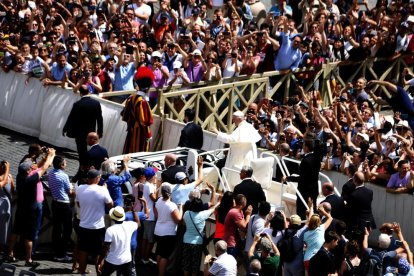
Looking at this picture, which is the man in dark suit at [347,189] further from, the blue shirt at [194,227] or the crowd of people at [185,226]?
the blue shirt at [194,227]

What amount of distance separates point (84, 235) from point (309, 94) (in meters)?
8.60

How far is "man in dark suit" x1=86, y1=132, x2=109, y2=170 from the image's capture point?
2366cm

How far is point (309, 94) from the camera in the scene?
29.0 m

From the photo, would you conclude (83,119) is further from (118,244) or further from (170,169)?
(118,244)

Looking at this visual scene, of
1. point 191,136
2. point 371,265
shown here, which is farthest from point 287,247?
point 191,136

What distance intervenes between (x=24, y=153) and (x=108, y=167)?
488 centimetres

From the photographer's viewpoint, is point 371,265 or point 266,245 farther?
point 266,245

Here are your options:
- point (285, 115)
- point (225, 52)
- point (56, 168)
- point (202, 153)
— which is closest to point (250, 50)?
point (225, 52)

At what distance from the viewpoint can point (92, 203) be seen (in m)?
21.5

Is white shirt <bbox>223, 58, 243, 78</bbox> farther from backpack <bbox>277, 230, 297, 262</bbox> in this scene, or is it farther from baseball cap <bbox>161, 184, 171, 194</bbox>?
backpack <bbox>277, 230, 297, 262</bbox>

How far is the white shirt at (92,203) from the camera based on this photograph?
21.5m

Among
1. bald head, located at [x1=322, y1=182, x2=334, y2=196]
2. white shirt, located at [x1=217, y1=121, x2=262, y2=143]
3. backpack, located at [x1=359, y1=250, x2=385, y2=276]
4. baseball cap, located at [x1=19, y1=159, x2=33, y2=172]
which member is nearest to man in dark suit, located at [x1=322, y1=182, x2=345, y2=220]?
bald head, located at [x1=322, y1=182, x2=334, y2=196]

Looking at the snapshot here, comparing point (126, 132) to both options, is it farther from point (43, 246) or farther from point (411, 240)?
point (411, 240)

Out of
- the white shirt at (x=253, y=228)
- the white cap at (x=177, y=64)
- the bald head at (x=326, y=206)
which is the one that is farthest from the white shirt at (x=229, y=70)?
the white shirt at (x=253, y=228)
